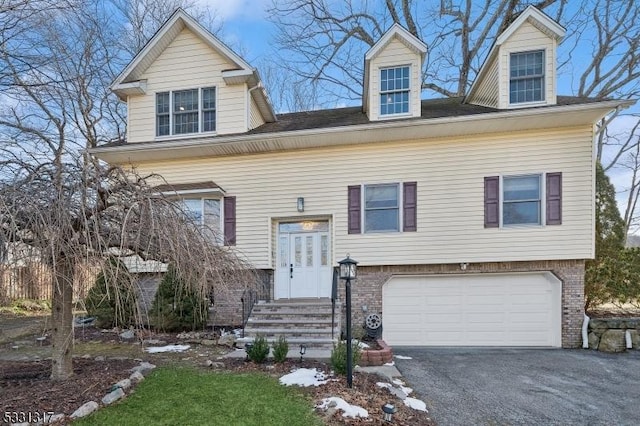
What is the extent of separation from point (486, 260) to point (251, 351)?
20.1 feet

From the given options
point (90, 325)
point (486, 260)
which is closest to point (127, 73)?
point (90, 325)

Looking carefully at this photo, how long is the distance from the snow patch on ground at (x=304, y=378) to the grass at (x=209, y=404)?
204 millimetres

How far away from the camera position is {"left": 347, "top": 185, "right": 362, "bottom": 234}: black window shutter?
957cm

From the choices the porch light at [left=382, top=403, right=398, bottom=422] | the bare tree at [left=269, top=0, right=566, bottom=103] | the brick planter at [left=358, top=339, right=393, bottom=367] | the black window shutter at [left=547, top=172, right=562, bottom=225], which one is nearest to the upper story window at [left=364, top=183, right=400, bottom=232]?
the brick planter at [left=358, top=339, right=393, bottom=367]

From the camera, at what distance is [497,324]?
30.0 ft

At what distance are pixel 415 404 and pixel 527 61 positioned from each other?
887 centimetres

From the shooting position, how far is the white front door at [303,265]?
390 inches

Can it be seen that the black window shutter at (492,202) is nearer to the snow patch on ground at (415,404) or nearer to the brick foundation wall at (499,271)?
the brick foundation wall at (499,271)

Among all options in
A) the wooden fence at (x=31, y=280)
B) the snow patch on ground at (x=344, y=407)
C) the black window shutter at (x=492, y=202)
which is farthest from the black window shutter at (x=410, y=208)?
the wooden fence at (x=31, y=280)

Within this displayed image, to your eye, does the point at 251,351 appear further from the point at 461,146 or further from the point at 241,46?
the point at 241,46

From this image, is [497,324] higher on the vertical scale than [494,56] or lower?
lower

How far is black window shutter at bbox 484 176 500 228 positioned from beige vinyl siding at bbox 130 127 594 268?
12 cm

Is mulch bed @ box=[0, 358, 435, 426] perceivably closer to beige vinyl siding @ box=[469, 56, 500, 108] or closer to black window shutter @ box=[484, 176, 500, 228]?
black window shutter @ box=[484, 176, 500, 228]

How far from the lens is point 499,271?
9.08 m
